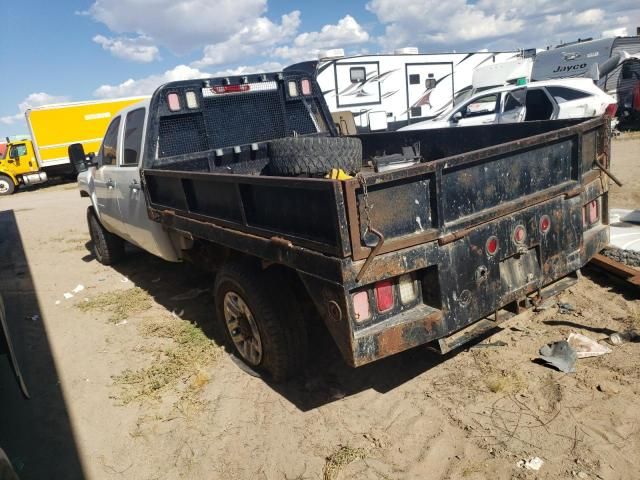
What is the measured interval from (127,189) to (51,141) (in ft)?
59.9

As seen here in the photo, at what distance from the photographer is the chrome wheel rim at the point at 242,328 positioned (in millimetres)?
3539

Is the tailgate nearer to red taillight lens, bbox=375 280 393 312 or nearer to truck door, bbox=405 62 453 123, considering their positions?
red taillight lens, bbox=375 280 393 312

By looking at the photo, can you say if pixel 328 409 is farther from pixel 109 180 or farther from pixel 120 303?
pixel 109 180

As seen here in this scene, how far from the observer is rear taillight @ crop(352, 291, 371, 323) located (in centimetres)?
266

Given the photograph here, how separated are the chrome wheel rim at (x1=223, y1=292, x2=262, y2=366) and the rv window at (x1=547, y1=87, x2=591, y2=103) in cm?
988

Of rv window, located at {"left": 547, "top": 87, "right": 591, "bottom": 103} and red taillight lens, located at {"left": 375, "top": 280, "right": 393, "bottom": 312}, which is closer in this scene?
red taillight lens, located at {"left": 375, "top": 280, "right": 393, "bottom": 312}

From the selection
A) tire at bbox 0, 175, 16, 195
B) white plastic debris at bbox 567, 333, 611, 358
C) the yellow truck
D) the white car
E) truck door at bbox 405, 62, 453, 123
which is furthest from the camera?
tire at bbox 0, 175, 16, 195

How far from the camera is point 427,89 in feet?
61.5

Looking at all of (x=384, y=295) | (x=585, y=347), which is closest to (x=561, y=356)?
(x=585, y=347)

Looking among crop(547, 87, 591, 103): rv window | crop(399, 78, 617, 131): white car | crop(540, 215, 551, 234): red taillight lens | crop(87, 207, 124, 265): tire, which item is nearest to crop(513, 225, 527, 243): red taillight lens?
crop(540, 215, 551, 234): red taillight lens

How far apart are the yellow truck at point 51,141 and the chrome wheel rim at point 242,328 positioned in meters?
19.6

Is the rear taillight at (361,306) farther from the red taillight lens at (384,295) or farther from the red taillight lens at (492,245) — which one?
the red taillight lens at (492,245)

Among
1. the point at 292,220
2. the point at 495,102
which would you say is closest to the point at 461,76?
the point at 495,102

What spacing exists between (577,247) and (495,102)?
8.71 m
